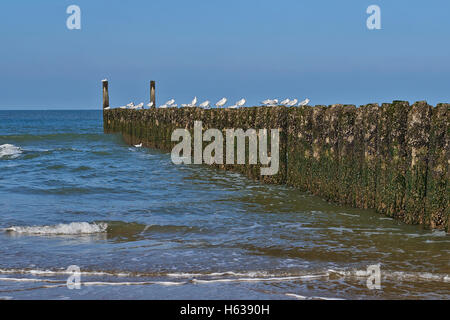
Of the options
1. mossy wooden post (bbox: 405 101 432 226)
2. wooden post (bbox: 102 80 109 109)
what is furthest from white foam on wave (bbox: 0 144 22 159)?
mossy wooden post (bbox: 405 101 432 226)

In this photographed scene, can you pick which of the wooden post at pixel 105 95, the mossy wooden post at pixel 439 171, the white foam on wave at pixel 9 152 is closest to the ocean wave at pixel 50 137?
the wooden post at pixel 105 95

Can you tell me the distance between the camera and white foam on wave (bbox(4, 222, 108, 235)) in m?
7.63

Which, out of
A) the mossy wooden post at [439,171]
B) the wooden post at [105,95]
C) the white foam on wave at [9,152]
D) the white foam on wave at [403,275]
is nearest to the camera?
the white foam on wave at [403,275]

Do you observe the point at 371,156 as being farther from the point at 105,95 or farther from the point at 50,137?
the point at 105,95

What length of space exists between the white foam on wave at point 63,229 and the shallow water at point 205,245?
14mm

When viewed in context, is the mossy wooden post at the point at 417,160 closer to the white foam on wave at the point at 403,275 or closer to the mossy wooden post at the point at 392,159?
the mossy wooden post at the point at 392,159

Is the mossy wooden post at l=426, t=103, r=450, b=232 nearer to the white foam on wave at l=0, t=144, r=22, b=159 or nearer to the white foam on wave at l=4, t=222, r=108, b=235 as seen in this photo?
the white foam on wave at l=4, t=222, r=108, b=235

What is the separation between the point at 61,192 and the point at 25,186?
4.25 feet

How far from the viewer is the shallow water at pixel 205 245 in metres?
5.05

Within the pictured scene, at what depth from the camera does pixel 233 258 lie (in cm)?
619

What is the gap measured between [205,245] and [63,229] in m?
2.15

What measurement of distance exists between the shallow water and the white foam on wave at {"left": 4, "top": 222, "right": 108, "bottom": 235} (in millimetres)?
14
